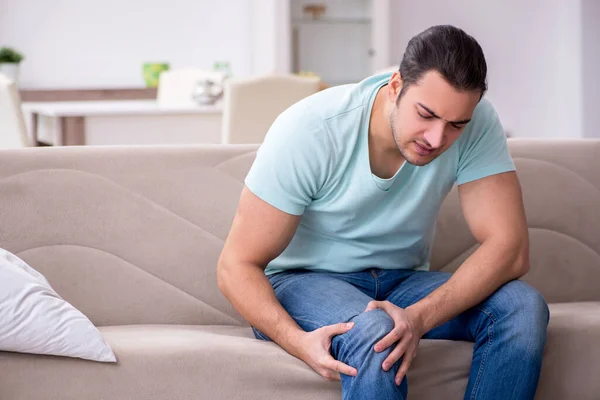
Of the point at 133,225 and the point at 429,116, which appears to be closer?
the point at 429,116

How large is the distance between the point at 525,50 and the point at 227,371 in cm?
574

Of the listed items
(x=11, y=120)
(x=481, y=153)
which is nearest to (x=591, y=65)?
(x=11, y=120)

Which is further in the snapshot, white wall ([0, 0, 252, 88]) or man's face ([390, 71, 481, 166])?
white wall ([0, 0, 252, 88])

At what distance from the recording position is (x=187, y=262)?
2012 millimetres

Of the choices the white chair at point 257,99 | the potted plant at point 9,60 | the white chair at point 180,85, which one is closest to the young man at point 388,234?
the white chair at point 257,99

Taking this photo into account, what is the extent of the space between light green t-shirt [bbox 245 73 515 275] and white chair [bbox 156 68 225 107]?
2.79 meters

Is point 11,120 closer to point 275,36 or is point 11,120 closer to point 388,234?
point 388,234

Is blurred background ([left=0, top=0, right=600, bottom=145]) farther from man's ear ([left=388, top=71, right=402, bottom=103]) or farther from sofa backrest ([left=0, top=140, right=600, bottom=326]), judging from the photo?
man's ear ([left=388, top=71, right=402, bottom=103])

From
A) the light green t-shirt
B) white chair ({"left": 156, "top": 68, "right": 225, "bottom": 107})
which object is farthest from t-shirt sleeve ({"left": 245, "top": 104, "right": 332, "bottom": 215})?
white chair ({"left": 156, "top": 68, "right": 225, "bottom": 107})

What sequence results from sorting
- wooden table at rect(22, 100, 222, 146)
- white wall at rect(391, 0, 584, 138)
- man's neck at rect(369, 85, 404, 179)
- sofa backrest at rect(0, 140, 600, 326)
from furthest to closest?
white wall at rect(391, 0, 584, 138) < wooden table at rect(22, 100, 222, 146) < sofa backrest at rect(0, 140, 600, 326) < man's neck at rect(369, 85, 404, 179)

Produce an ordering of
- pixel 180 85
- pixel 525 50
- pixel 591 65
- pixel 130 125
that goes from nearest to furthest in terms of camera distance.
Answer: pixel 130 125, pixel 180 85, pixel 591 65, pixel 525 50

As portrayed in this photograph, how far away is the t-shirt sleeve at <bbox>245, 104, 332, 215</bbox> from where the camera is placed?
1607mm

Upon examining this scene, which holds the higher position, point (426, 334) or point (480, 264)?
point (480, 264)

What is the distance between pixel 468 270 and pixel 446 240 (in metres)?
0.47
